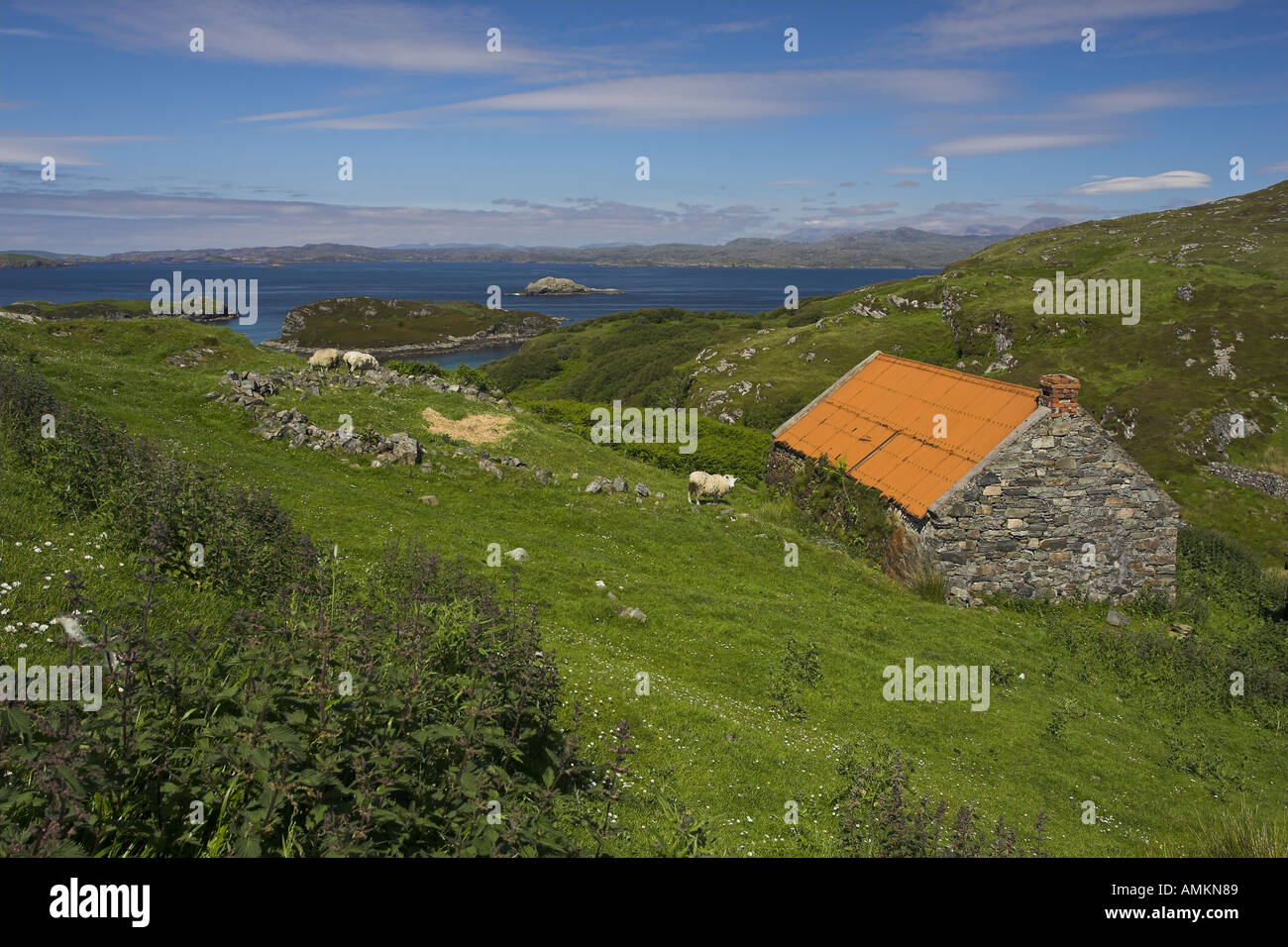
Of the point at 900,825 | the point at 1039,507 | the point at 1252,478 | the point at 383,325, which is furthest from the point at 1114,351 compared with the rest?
the point at 383,325

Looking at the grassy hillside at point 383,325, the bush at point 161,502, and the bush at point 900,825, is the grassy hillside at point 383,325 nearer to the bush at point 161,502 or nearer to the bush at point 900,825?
the bush at point 161,502

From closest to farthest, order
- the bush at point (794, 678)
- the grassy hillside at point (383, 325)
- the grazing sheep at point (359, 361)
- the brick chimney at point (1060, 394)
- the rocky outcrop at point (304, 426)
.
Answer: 1. the bush at point (794, 678)
2. the brick chimney at point (1060, 394)
3. the rocky outcrop at point (304, 426)
4. the grazing sheep at point (359, 361)
5. the grassy hillside at point (383, 325)

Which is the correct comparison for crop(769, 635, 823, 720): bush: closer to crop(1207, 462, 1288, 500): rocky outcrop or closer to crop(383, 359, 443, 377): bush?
crop(383, 359, 443, 377): bush

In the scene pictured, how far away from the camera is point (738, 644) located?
16.9 m

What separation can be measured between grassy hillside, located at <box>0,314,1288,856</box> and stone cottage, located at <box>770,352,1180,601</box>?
137cm

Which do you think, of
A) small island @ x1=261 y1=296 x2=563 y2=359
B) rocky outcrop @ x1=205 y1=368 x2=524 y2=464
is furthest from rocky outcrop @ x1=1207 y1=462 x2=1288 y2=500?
small island @ x1=261 y1=296 x2=563 y2=359

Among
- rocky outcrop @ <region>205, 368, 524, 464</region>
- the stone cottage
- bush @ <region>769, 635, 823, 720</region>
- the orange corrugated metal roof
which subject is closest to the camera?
bush @ <region>769, 635, 823, 720</region>

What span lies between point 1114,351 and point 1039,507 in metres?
57.1

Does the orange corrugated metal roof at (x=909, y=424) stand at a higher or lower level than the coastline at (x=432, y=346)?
lower

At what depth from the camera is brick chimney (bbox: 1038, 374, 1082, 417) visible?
23391 mm

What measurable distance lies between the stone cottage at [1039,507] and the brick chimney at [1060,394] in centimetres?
3

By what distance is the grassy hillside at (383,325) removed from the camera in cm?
15962

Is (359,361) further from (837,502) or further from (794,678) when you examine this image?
(794,678)

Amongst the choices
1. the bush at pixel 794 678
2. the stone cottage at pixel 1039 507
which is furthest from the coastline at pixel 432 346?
the bush at pixel 794 678
